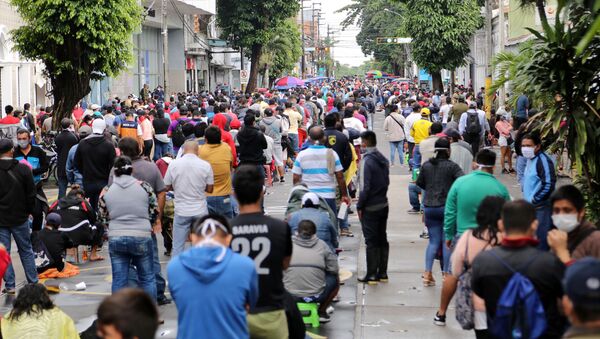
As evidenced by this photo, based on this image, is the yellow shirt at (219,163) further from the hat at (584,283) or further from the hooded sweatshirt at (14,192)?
the hat at (584,283)

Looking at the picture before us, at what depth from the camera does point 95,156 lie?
14.0 meters

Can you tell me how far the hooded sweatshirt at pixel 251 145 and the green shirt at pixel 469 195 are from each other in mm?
6495

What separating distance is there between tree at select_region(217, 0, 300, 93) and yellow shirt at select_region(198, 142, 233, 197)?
1833 inches

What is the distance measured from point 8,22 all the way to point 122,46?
933 centimetres

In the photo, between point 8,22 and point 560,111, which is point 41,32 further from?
point 560,111

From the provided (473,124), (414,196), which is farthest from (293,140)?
(414,196)

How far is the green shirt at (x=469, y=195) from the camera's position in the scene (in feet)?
30.8

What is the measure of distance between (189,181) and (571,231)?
17.1 ft

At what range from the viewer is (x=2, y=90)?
32.5 m

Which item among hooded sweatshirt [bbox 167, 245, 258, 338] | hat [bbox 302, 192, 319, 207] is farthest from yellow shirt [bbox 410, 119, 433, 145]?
hooded sweatshirt [bbox 167, 245, 258, 338]

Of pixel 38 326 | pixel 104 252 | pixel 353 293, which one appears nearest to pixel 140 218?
pixel 38 326

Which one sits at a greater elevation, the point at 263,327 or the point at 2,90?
the point at 2,90

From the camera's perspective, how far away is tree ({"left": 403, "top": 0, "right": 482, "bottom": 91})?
4541cm

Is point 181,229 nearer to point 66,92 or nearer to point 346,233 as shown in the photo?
point 346,233
